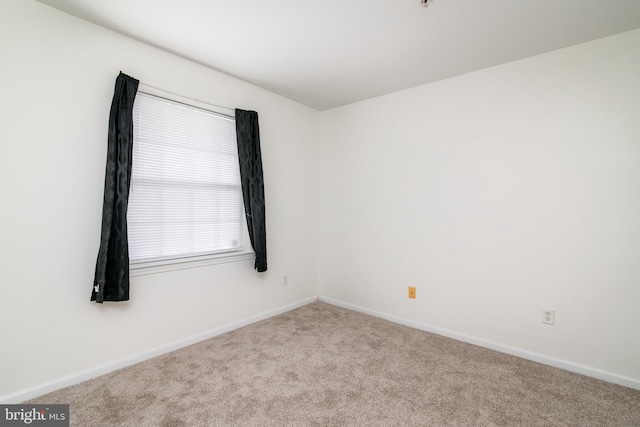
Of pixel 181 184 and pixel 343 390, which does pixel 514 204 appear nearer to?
pixel 343 390

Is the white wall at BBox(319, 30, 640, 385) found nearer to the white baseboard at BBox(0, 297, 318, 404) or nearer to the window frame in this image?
the window frame

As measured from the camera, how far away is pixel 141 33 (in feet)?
7.18

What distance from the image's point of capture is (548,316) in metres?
2.35

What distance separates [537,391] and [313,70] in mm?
3012

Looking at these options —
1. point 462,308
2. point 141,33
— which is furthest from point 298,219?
point 141,33

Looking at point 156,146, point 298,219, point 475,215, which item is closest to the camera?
point 156,146

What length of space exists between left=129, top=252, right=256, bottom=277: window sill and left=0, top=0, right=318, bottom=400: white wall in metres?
0.06

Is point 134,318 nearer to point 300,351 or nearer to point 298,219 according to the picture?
point 300,351

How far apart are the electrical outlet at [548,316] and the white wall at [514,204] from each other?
0.12 feet

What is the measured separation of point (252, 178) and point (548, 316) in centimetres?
281

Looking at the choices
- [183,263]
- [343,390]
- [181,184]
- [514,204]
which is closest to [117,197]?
[181,184]

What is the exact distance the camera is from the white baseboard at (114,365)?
1.83 metres

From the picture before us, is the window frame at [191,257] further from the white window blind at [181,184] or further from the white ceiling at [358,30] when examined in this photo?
the white ceiling at [358,30]

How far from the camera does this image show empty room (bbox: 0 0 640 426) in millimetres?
1832
